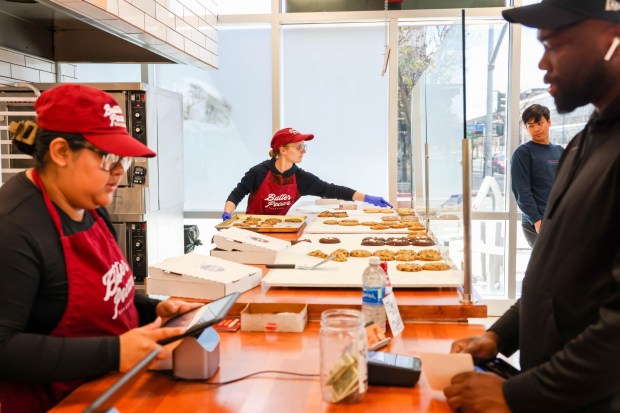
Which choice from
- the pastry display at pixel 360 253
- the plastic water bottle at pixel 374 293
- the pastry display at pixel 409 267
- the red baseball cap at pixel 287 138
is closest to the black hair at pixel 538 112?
the red baseball cap at pixel 287 138

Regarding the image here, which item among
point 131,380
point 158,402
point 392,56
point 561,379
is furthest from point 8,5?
point 561,379

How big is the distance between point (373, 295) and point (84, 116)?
0.89 metres

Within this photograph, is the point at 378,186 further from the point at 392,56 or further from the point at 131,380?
the point at 131,380

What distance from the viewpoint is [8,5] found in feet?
12.8

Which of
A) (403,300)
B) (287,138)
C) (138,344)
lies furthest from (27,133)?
(287,138)

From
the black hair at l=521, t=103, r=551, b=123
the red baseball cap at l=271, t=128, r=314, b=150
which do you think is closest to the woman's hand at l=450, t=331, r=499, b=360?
the red baseball cap at l=271, t=128, r=314, b=150

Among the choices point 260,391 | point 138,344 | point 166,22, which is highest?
point 166,22

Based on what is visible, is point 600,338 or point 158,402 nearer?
point 600,338

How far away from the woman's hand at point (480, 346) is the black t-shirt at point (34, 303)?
2.74ft

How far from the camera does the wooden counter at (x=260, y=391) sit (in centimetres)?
120

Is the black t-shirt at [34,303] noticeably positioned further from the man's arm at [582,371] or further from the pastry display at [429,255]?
the pastry display at [429,255]

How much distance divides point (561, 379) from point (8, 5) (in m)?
4.22

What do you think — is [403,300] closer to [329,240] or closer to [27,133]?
[329,240]

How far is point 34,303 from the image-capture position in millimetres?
1300
